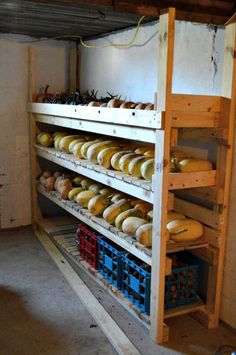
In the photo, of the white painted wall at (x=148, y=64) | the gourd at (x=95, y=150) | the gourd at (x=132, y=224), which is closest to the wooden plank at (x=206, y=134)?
the white painted wall at (x=148, y=64)

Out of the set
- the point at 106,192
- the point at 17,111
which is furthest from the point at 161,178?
the point at 17,111

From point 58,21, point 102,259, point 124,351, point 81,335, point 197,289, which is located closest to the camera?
point 124,351

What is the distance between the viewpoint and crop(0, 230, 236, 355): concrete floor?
2.28 meters

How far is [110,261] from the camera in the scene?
2873 millimetres

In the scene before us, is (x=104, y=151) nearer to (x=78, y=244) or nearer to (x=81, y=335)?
(x=78, y=244)

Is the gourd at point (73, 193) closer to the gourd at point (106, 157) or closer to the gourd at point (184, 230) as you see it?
the gourd at point (106, 157)

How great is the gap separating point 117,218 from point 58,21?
186cm

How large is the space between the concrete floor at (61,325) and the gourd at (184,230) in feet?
2.02

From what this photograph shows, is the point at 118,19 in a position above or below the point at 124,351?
above

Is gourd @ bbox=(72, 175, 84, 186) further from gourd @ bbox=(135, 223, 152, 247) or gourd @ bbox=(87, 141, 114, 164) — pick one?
gourd @ bbox=(135, 223, 152, 247)

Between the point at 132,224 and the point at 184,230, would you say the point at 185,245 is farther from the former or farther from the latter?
the point at 132,224

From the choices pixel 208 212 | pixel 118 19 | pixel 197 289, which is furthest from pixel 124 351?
pixel 118 19

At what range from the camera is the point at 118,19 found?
10.2 ft

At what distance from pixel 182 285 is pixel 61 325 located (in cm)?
85
